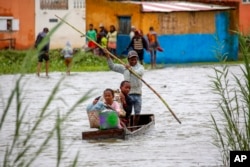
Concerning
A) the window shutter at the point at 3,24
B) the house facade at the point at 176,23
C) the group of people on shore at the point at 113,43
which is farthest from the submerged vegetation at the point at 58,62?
the window shutter at the point at 3,24

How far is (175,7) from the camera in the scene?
40.8 meters

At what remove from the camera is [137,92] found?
18594 millimetres

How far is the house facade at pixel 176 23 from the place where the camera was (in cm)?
3962

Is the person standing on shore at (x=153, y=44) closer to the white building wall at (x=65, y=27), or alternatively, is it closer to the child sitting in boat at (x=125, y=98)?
the white building wall at (x=65, y=27)

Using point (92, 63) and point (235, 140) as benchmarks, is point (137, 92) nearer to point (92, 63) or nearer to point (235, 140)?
point (235, 140)

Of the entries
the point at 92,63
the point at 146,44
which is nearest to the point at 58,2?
the point at 92,63

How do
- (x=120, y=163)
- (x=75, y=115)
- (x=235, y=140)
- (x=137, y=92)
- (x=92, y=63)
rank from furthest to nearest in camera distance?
(x=92, y=63) < (x=75, y=115) < (x=137, y=92) < (x=120, y=163) < (x=235, y=140)

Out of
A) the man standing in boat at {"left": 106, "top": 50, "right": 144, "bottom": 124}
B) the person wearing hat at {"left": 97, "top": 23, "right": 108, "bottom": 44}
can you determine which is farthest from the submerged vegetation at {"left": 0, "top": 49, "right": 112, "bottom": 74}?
the man standing in boat at {"left": 106, "top": 50, "right": 144, "bottom": 124}

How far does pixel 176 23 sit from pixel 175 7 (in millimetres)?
1171

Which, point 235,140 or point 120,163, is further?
point 120,163

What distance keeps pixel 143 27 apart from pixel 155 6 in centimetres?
170

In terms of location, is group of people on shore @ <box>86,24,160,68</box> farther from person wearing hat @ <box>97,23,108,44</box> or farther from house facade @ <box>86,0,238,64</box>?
house facade @ <box>86,0,238,64</box>

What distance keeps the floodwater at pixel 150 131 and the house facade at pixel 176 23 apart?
8.98 meters

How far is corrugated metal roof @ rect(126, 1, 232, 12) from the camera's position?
3975 cm
